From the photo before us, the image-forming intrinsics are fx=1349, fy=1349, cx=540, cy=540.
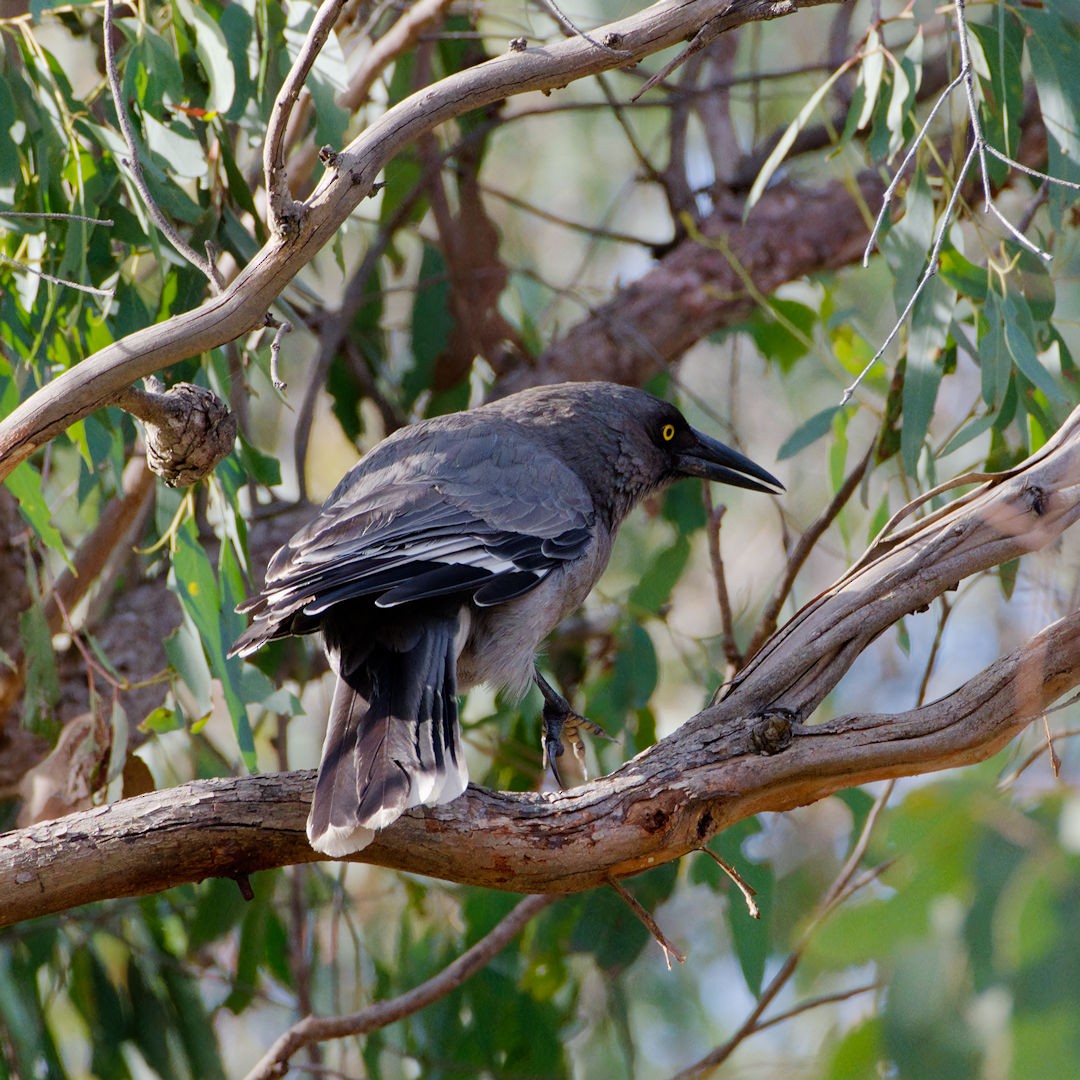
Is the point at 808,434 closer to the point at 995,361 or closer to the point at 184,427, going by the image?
the point at 995,361

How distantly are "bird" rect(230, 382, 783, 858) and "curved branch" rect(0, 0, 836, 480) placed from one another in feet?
1.97

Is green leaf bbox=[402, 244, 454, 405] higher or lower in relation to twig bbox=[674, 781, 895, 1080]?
higher

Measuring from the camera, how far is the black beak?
12.0 ft

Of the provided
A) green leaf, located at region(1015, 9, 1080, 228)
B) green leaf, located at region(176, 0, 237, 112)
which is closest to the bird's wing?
green leaf, located at region(176, 0, 237, 112)

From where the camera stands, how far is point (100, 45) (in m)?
3.99

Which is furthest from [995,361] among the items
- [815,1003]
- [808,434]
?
[815,1003]

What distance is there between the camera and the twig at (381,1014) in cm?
286

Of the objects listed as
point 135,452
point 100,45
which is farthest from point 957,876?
point 100,45

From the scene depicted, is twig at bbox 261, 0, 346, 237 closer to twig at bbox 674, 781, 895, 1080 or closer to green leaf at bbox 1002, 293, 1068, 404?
green leaf at bbox 1002, 293, 1068, 404

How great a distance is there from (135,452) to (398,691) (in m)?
1.45

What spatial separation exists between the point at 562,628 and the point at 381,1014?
1.84 meters

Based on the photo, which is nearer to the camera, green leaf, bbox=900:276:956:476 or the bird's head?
green leaf, bbox=900:276:956:476

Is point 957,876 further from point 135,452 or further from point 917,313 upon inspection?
point 135,452

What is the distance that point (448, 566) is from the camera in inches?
107
